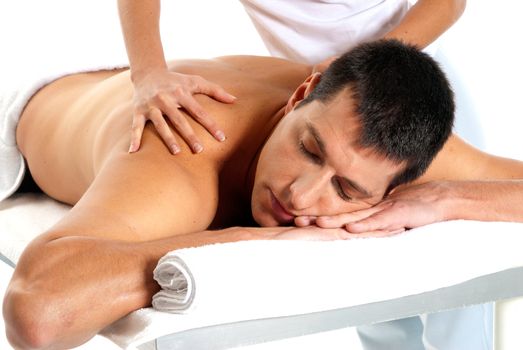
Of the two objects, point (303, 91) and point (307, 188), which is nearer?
point (307, 188)

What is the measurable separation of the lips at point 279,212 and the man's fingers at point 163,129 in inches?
8.6

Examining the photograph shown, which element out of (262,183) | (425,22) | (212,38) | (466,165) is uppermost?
(425,22)

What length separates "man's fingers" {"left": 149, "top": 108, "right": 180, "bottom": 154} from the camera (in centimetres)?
189

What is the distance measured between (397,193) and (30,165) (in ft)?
3.08

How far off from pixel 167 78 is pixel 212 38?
1479 millimetres

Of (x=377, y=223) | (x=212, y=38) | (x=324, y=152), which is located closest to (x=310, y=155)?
(x=324, y=152)

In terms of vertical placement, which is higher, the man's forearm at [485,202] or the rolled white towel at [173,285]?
the rolled white towel at [173,285]

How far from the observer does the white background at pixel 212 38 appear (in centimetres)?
326

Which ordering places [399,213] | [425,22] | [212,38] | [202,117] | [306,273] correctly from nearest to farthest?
[306,273]
[399,213]
[202,117]
[425,22]
[212,38]

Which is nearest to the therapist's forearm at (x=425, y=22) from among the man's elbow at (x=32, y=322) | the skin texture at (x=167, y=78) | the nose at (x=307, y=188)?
the skin texture at (x=167, y=78)

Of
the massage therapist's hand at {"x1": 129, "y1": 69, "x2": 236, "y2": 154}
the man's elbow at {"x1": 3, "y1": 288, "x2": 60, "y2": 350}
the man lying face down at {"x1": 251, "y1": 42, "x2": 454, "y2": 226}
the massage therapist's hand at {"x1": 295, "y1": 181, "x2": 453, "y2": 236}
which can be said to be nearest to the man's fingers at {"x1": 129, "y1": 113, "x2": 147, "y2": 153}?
the massage therapist's hand at {"x1": 129, "y1": 69, "x2": 236, "y2": 154}

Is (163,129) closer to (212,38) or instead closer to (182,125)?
(182,125)

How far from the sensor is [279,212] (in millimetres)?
1802

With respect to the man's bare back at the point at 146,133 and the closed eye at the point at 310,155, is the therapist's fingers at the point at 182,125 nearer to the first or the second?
the man's bare back at the point at 146,133
